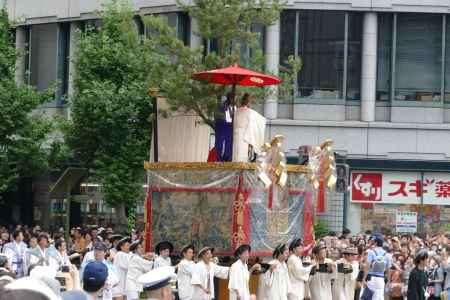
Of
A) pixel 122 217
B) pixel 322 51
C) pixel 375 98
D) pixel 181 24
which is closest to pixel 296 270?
pixel 122 217

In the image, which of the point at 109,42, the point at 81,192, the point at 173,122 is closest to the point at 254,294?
the point at 173,122

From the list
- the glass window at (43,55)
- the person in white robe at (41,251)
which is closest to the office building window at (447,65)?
the glass window at (43,55)

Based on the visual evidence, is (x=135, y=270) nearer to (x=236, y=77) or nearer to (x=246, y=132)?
(x=246, y=132)

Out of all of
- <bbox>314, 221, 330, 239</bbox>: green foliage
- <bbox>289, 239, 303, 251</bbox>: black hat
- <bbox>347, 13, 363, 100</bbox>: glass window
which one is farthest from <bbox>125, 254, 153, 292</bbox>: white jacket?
<bbox>347, 13, 363, 100</bbox>: glass window

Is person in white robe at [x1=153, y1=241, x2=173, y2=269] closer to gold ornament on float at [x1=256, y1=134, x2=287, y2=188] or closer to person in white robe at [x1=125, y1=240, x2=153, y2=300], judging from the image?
person in white robe at [x1=125, y1=240, x2=153, y2=300]

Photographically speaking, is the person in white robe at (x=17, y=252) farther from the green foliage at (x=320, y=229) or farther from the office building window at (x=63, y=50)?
the office building window at (x=63, y=50)

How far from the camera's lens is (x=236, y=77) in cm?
2033

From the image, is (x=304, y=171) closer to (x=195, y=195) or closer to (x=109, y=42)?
(x=195, y=195)

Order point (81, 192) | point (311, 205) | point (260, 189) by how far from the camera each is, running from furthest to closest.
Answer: point (81, 192), point (311, 205), point (260, 189)

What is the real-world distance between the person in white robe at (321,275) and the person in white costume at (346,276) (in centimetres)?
37

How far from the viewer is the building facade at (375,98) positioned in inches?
1501

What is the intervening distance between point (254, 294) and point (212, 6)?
765cm

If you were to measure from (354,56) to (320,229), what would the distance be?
6.31 m

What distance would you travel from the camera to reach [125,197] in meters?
31.8
